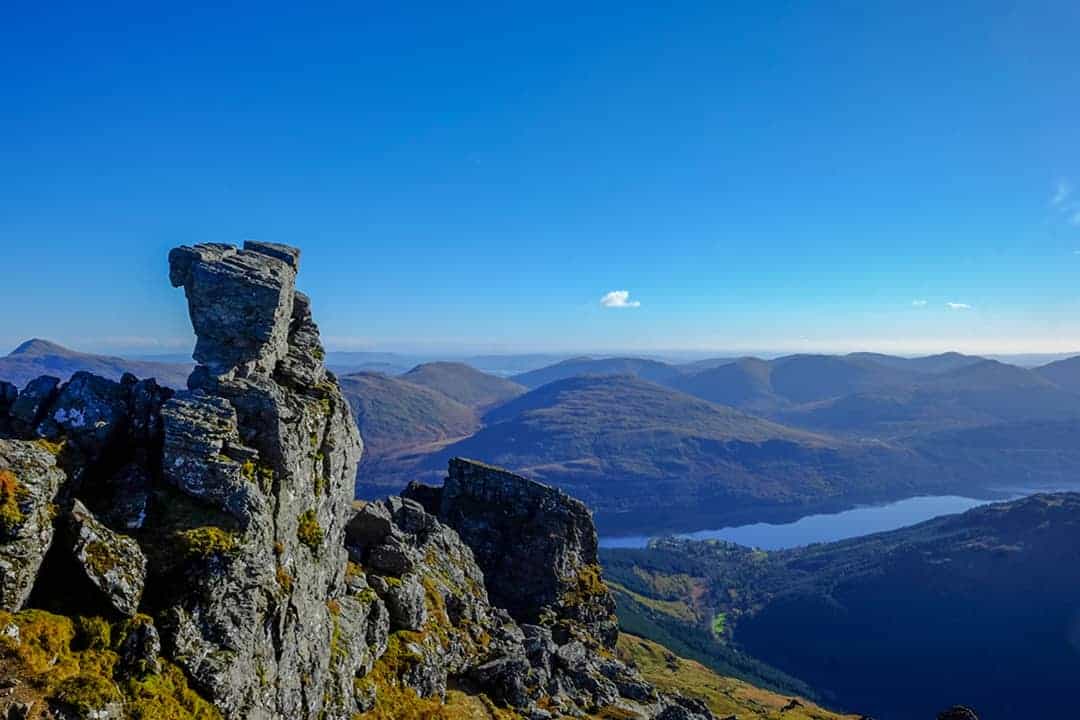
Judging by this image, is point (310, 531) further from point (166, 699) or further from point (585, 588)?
point (585, 588)

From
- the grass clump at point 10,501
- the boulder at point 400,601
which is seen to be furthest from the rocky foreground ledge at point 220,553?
the boulder at point 400,601

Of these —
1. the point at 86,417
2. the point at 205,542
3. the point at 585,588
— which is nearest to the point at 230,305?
the point at 86,417

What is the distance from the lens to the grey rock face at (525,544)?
339ft

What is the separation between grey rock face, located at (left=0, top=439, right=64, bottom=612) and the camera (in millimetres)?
27297

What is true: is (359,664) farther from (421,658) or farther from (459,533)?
(459,533)

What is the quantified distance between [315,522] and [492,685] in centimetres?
3154

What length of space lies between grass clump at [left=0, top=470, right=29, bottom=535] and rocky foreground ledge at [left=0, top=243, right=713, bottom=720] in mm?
71

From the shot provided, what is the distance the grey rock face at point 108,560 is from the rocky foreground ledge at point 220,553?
71 mm

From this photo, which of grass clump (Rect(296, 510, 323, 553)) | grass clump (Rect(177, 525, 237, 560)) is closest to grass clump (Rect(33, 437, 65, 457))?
grass clump (Rect(177, 525, 237, 560))

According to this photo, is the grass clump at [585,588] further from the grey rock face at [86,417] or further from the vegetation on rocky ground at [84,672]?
the grey rock face at [86,417]

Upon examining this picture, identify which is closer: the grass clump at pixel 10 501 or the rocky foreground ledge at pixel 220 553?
the grass clump at pixel 10 501

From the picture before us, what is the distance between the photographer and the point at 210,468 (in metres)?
35.4

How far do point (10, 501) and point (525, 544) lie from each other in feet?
277

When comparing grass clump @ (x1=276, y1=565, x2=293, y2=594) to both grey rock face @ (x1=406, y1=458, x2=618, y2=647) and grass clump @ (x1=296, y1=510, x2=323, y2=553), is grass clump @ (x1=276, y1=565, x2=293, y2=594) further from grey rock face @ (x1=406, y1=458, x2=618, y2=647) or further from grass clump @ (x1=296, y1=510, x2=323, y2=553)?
grey rock face @ (x1=406, y1=458, x2=618, y2=647)
